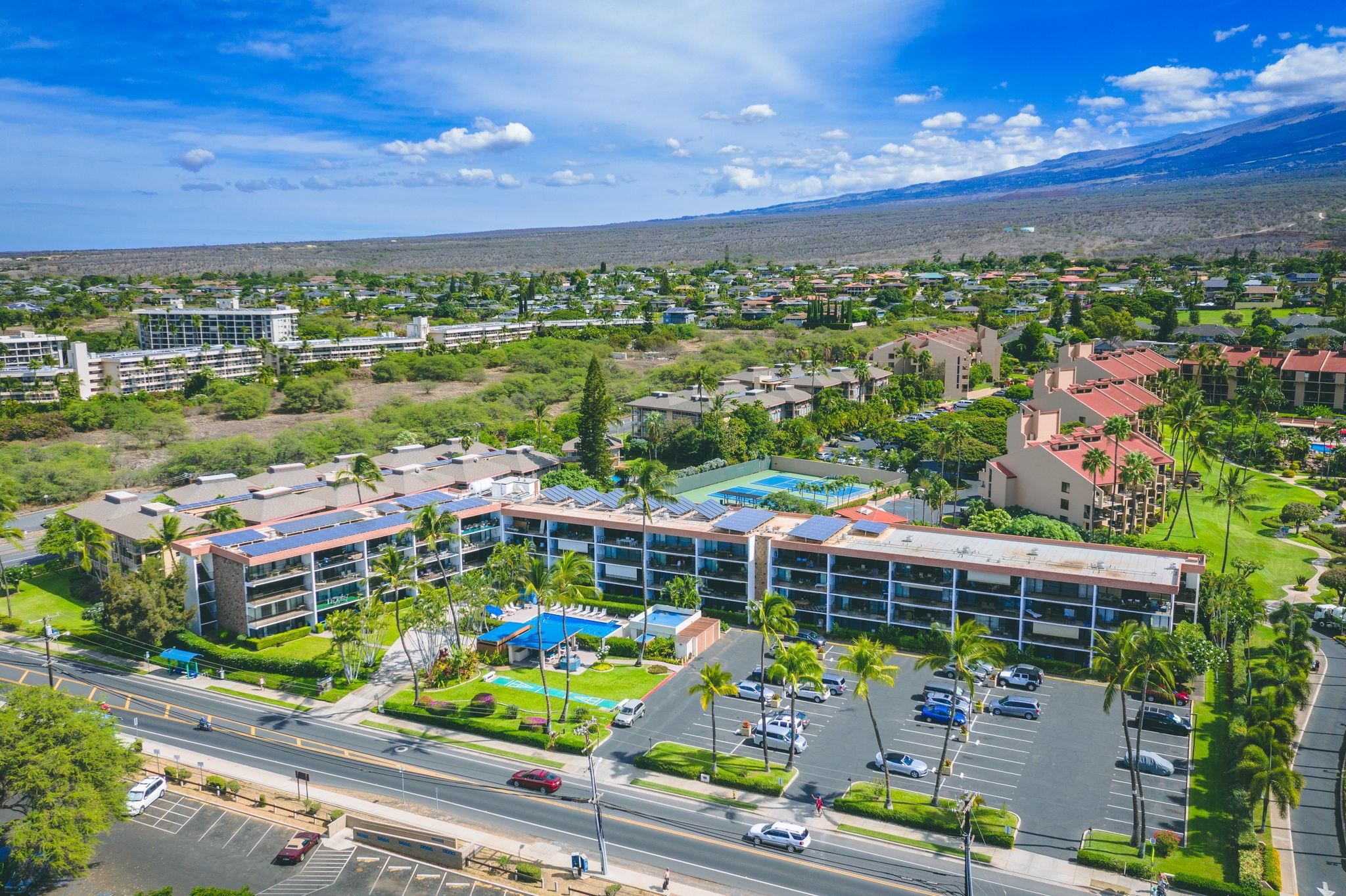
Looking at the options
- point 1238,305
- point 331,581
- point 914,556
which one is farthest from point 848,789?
point 1238,305

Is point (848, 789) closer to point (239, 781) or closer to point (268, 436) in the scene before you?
point (239, 781)

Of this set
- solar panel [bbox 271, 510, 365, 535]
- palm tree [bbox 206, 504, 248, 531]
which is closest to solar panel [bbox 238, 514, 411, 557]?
solar panel [bbox 271, 510, 365, 535]

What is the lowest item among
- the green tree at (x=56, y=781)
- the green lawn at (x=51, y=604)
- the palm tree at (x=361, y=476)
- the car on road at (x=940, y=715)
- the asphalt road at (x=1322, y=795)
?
the asphalt road at (x=1322, y=795)

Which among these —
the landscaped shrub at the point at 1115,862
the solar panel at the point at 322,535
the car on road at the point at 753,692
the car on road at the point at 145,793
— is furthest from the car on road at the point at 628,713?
the solar panel at the point at 322,535

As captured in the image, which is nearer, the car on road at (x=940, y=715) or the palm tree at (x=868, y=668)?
the palm tree at (x=868, y=668)

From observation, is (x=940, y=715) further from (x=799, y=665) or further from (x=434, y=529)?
(x=434, y=529)

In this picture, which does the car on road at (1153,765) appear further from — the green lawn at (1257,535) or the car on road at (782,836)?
the green lawn at (1257,535)

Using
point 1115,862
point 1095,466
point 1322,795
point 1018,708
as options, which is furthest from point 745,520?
point 1322,795
